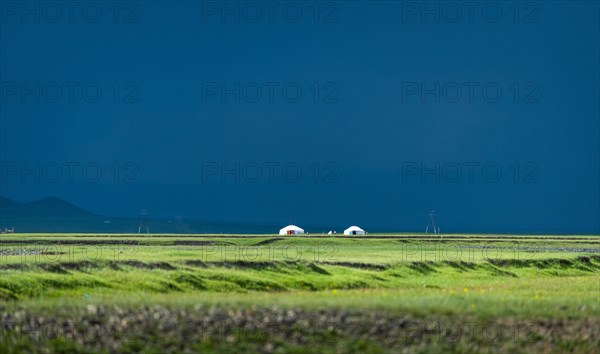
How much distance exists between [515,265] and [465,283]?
18541 millimetres

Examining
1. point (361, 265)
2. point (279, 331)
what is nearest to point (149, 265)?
point (361, 265)

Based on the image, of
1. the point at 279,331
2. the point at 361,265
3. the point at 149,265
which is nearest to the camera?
the point at 279,331

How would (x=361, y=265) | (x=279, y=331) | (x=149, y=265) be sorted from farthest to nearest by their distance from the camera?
(x=361, y=265)
(x=149, y=265)
(x=279, y=331)

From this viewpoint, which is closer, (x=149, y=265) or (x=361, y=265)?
(x=149, y=265)

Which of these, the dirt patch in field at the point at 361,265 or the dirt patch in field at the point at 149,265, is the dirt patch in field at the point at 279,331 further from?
the dirt patch in field at the point at 361,265

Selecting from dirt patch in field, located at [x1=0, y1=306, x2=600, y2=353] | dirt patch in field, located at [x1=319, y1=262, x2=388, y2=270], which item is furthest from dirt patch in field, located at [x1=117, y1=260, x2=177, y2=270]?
dirt patch in field, located at [x1=0, y1=306, x2=600, y2=353]

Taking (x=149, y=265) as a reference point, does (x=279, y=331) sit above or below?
below

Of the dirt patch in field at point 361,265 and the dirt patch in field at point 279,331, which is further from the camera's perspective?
the dirt patch in field at point 361,265

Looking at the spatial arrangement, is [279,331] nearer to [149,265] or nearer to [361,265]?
[149,265]

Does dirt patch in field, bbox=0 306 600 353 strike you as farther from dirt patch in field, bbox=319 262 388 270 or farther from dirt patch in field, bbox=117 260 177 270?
dirt patch in field, bbox=319 262 388 270

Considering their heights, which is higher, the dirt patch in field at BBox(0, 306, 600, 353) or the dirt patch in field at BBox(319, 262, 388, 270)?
the dirt patch in field at BBox(319, 262, 388, 270)

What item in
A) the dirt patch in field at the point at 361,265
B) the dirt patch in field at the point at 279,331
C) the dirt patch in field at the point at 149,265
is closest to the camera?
the dirt patch in field at the point at 279,331

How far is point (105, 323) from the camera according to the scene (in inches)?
1061

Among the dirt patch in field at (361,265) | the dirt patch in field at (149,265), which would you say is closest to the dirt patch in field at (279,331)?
the dirt patch in field at (149,265)
